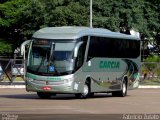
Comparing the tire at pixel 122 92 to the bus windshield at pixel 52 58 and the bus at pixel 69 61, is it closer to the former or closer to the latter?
the bus at pixel 69 61

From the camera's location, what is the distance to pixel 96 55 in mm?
29203

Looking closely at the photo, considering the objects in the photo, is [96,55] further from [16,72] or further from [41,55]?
[16,72]

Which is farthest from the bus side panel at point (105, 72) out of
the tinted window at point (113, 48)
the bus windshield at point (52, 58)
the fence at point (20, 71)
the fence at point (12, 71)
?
the fence at point (12, 71)

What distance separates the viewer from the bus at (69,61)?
1061 inches

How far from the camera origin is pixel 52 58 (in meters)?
27.1

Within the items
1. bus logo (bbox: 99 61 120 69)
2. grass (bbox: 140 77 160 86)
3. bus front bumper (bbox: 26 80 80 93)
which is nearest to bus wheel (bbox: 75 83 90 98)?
bus front bumper (bbox: 26 80 80 93)

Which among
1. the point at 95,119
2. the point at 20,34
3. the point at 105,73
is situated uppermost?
the point at 95,119

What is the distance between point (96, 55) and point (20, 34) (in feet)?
126

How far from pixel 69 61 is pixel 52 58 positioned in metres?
0.77

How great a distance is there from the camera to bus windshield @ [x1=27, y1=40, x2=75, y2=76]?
26.9m

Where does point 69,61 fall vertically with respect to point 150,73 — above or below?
above

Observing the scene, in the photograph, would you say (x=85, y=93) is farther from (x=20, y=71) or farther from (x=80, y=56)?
(x=20, y=71)

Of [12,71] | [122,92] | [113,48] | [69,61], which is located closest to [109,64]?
[113,48]

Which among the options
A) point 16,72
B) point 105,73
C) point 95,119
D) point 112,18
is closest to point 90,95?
point 105,73
